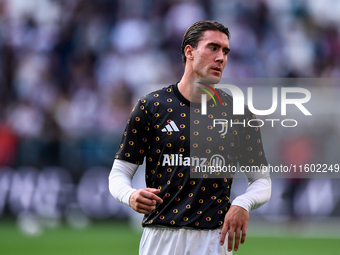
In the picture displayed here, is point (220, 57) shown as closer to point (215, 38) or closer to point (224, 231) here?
point (215, 38)

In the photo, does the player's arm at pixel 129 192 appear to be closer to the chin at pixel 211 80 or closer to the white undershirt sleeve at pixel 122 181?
the white undershirt sleeve at pixel 122 181

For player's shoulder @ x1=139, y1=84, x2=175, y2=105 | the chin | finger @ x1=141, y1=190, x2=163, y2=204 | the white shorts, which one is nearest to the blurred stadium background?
the white shorts

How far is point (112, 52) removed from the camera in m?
11.4

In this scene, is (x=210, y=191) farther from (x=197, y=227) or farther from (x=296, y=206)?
(x=296, y=206)

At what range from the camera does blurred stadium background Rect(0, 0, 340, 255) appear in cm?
865

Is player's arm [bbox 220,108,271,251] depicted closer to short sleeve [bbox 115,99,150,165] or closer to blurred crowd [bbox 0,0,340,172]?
short sleeve [bbox 115,99,150,165]

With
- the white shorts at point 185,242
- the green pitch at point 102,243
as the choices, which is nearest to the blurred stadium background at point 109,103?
the green pitch at point 102,243

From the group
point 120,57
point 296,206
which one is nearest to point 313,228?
point 296,206

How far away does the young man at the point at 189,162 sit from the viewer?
3.05 metres

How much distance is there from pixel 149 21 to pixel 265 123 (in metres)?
4.27

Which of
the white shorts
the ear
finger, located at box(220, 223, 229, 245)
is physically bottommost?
the white shorts

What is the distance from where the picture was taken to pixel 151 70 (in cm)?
1090

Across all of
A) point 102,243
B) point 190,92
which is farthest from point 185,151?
point 102,243

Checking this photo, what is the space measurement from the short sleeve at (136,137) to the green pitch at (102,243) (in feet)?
13.9
